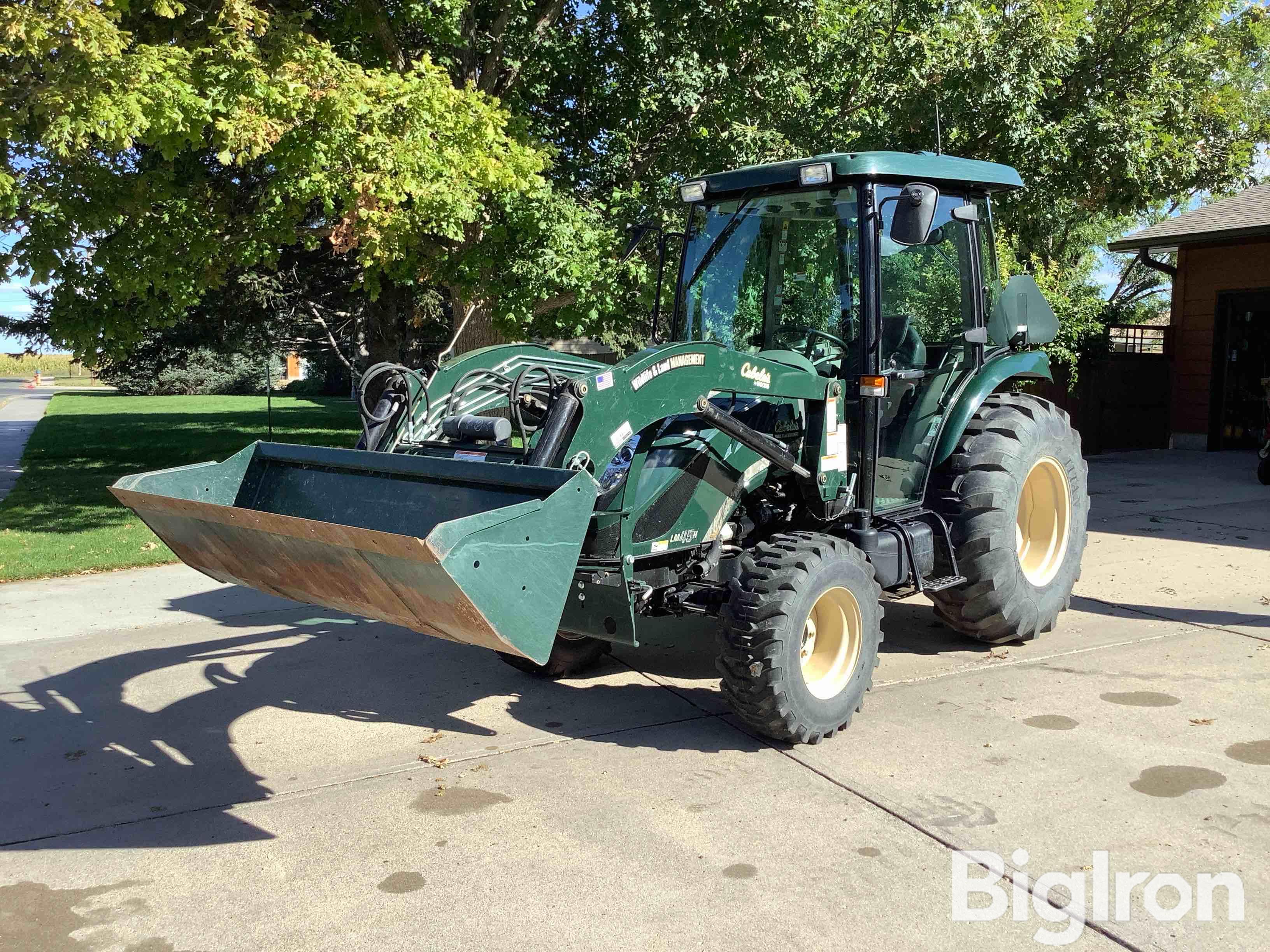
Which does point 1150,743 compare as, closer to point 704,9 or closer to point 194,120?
point 194,120

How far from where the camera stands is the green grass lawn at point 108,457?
33.9 ft

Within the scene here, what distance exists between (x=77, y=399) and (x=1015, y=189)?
4214 cm

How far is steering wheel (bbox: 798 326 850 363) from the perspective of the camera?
582 centimetres

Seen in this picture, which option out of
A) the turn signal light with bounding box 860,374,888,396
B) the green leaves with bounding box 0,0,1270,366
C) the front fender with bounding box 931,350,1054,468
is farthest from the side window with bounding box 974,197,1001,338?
the green leaves with bounding box 0,0,1270,366

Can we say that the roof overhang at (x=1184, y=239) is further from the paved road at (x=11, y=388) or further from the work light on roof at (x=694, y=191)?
the paved road at (x=11, y=388)

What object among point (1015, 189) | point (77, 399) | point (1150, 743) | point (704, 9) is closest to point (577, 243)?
point (704, 9)

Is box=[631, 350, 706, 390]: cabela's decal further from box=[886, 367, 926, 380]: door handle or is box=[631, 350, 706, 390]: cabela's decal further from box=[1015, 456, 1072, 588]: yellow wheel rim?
box=[1015, 456, 1072, 588]: yellow wheel rim

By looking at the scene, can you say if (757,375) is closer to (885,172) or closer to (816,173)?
(816,173)

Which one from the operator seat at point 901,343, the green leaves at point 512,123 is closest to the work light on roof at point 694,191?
the operator seat at point 901,343

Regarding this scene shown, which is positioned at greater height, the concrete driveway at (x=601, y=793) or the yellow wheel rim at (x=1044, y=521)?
the yellow wheel rim at (x=1044, y=521)

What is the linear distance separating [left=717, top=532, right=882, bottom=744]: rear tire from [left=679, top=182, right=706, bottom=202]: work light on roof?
203 centimetres

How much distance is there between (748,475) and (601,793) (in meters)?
1.69

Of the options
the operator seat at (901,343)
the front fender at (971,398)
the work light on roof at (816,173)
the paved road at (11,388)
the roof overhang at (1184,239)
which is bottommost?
the paved road at (11,388)

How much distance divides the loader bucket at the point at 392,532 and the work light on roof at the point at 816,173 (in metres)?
2.10
